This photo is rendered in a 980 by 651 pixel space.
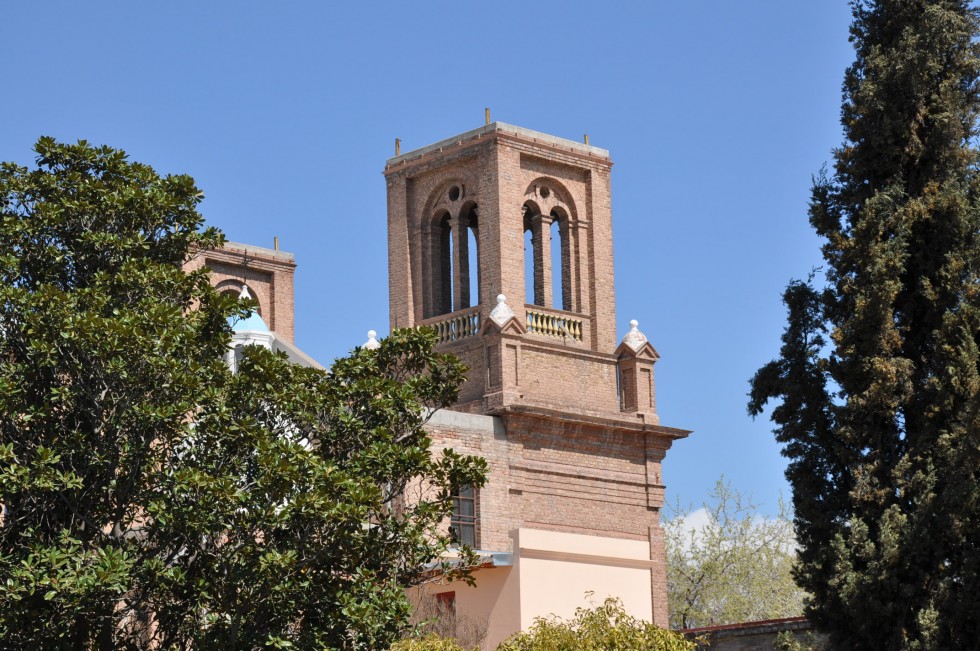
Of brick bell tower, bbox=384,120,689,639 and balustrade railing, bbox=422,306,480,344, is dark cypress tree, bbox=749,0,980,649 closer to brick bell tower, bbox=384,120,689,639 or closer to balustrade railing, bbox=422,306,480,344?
brick bell tower, bbox=384,120,689,639

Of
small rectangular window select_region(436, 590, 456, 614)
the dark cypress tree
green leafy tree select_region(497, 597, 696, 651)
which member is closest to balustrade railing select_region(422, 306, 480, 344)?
small rectangular window select_region(436, 590, 456, 614)

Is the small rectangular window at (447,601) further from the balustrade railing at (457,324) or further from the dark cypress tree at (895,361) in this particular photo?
the dark cypress tree at (895,361)

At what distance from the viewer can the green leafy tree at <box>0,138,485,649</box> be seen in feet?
53.1

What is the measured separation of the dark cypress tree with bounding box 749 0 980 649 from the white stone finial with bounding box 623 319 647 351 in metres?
13.7

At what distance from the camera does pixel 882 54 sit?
893 inches

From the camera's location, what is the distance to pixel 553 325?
121 feet

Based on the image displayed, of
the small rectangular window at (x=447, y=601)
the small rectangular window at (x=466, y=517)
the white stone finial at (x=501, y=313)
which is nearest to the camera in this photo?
the small rectangular window at (x=447, y=601)

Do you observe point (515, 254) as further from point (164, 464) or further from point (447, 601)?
point (164, 464)

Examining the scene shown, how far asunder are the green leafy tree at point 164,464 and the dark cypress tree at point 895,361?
544cm

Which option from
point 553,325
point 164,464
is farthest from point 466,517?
point 164,464

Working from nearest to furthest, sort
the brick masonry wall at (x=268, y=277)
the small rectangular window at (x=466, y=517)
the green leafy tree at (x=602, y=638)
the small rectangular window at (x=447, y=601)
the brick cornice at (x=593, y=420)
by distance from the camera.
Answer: the green leafy tree at (x=602, y=638)
the small rectangular window at (x=447, y=601)
the small rectangular window at (x=466, y=517)
the brick cornice at (x=593, y=420)
the brick masonry wall at (x=268, y=277)

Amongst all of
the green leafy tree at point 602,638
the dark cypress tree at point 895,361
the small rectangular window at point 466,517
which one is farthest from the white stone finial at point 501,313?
the green leafy tree at point 602,638

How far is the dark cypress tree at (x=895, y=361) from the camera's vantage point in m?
20.2

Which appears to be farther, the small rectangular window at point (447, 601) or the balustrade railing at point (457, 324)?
the balustrade railing at point (457, 324)
